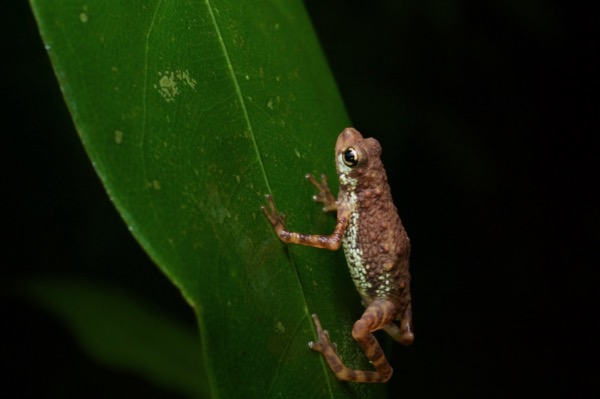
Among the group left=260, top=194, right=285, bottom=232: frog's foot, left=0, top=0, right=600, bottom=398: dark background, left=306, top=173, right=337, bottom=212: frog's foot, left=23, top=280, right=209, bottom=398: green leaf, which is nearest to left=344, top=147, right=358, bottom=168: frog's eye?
left=306, top=173, right=337, bottom=212: frog's foot

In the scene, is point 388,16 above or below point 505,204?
above

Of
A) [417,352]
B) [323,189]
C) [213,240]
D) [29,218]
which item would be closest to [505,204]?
[417,352]

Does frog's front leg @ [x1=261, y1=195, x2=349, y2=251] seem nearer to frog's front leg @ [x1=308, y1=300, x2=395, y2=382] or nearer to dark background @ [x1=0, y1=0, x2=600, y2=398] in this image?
frog's front leg @ [x1=308, y1=300, x2=395, y2=382]

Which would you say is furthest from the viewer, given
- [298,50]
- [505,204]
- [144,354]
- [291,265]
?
[505,204]

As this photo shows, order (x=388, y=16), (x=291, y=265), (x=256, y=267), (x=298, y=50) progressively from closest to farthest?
(x=256, y=267) < (x=291, y=265) < (x=298, y=50) < (x=388, y=16)

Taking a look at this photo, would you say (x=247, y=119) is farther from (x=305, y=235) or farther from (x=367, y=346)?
(x=367, y=346)

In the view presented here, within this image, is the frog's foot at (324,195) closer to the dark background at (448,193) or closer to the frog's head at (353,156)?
the frog's head at (353,156)

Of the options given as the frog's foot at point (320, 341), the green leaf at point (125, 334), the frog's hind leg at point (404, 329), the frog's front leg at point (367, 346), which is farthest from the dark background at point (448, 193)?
the frog's foot at point (320, 341)

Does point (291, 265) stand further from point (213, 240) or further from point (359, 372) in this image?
point (359, 372)
